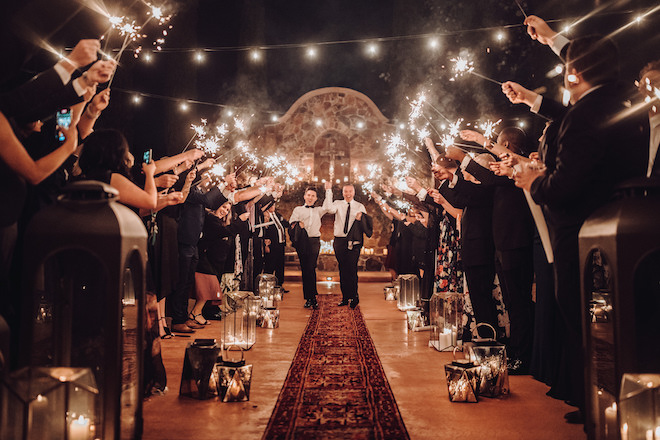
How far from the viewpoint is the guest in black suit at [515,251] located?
12.3 feet

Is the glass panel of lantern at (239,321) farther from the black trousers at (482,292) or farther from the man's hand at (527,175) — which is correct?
the man's hand at (527,175)

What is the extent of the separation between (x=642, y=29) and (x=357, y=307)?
4998 mm

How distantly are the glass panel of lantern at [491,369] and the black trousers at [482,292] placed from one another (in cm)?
96

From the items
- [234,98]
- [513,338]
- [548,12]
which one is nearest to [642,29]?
[548,12]

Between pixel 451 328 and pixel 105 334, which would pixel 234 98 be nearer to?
pixel 451 328

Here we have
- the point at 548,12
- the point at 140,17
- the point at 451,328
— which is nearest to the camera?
the point at 451,328

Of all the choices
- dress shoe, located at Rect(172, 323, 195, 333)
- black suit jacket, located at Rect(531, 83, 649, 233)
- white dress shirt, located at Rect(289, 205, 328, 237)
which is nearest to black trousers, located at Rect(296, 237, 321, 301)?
white dress shirt, located at Rect(289, 205, 328, 237)

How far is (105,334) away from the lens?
6.55ft

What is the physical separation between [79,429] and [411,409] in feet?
5.59

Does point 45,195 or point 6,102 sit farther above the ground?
point 6,102

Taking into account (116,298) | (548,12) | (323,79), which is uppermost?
(323,79)

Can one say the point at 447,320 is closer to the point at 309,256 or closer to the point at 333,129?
the point at 309,256

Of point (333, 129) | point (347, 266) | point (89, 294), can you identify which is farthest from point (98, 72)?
point (333, 129)

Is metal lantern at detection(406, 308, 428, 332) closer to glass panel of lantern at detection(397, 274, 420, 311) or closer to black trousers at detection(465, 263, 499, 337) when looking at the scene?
glass panel of lantern at detection(397, 274, 420, 311)
